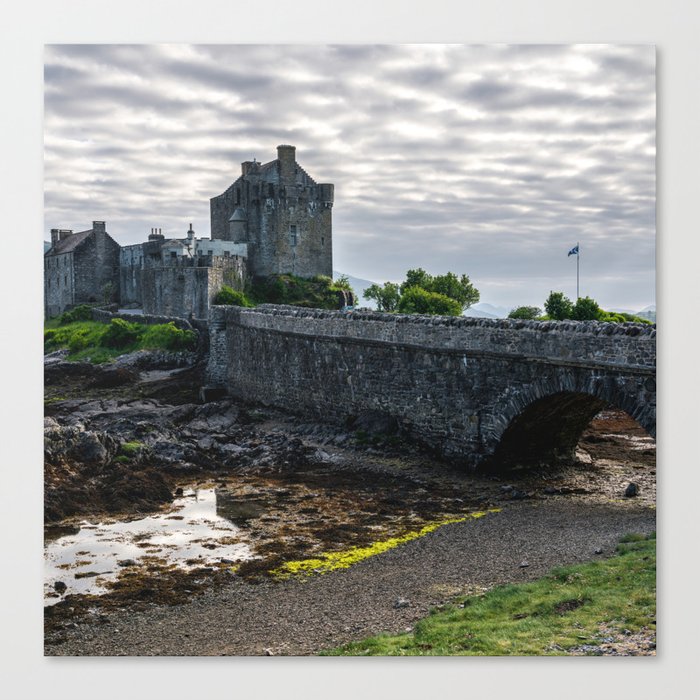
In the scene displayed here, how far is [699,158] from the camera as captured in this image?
9.06 meters

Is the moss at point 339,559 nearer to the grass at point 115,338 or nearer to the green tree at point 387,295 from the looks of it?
the grass at point 115,338

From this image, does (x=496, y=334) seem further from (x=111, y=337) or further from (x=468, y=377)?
(x=111, y=337)

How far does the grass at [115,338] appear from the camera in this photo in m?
21.1

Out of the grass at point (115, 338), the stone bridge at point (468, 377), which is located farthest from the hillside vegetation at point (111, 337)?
the stone bridge at point (468, 377)

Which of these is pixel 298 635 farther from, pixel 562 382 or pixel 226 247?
pixel 226 247

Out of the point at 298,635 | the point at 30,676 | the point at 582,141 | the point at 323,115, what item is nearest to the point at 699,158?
the point at 582,141

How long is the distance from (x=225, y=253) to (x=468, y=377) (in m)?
21.8

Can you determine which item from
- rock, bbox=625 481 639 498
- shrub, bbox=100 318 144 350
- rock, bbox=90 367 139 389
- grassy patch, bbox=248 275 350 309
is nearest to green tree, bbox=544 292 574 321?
rock, bbox=625 481 639 498

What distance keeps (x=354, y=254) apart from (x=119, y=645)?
602 centimetres

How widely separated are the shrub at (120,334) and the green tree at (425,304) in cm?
947

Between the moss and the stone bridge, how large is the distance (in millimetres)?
2985

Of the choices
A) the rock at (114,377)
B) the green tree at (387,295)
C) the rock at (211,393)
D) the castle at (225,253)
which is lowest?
the rock at (211,393)

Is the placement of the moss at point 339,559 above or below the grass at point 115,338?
below

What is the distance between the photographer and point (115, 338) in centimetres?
2508
